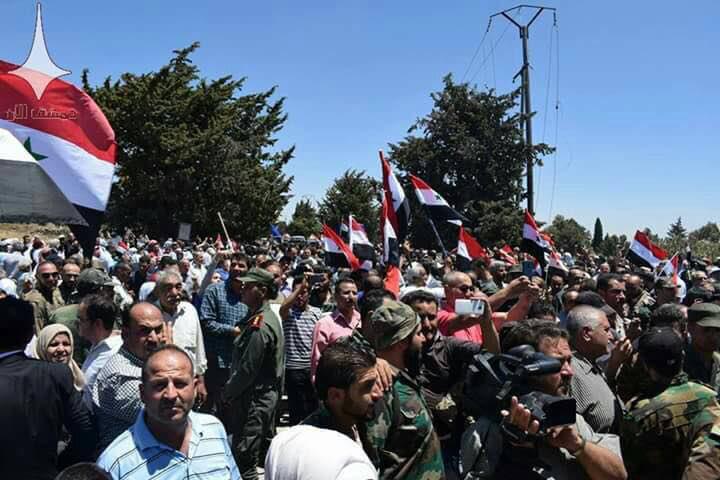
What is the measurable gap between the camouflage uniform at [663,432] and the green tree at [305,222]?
47833 mm

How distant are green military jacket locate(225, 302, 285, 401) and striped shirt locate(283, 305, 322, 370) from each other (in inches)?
39.9

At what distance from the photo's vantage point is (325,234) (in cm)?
1126

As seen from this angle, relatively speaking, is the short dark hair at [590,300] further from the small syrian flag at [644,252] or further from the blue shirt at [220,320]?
the small syrian flag at [644,252]

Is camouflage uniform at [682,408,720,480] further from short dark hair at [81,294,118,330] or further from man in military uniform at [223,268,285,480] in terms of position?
short dark hair at [81,294,118,330]

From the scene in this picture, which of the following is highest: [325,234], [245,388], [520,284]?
[325,234]

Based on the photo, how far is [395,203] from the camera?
8852mm

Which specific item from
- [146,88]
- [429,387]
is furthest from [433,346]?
[146,88]

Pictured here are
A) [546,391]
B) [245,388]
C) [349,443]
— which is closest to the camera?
[349,443]

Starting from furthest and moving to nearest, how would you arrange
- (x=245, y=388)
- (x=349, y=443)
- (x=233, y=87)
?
(x=233, y=87)
(x=245, y=388)
(x=349, y=443)

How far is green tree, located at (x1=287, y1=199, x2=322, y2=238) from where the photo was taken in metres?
54.5

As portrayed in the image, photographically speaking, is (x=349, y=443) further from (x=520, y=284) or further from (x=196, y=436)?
(x=520, y=284)

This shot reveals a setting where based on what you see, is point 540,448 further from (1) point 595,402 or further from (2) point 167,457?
(2) point 167,457

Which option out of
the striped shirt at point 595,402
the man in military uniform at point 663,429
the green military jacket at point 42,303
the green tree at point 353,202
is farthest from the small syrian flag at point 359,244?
the green tree at point 353,202

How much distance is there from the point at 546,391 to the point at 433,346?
1615 millimetres
